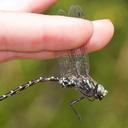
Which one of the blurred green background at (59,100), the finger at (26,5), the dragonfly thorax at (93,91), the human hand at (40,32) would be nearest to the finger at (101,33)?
the human hand at (40,32)

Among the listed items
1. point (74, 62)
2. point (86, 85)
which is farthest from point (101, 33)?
point (74, 62)

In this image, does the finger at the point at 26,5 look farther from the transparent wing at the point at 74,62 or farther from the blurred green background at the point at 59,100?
the blurred green background at the point at 59,100

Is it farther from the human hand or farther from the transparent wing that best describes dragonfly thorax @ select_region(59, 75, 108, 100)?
the human hand

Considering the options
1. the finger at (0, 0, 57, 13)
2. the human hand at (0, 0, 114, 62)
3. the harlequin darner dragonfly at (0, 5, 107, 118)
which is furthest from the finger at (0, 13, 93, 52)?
the finger at (0, 0, 57, 13)

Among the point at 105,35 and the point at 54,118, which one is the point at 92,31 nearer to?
the point at 105,35

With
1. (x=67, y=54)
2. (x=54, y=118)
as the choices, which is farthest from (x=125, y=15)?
(x=67, y=54)

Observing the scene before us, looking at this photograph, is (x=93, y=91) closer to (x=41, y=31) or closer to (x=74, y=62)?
(x=74, y=62)
